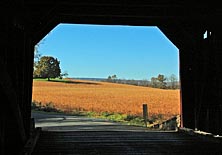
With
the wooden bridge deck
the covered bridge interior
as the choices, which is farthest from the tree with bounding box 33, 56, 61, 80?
the wooden bridge deck

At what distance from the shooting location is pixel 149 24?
9.41m

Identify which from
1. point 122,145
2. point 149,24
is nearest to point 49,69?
point 149,24

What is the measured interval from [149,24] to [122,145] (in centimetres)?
377

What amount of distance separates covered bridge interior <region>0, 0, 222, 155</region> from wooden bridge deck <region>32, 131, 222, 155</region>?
24.6 inches

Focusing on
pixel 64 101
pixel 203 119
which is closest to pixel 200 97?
pixel 203 119

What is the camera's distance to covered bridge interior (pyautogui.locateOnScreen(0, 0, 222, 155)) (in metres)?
6.17

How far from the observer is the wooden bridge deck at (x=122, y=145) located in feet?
20.4

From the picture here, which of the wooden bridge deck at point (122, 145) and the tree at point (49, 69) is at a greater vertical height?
the tree at point (49, 69)

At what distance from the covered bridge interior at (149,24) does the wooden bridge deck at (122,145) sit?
0.62 meters

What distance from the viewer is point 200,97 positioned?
8.70m

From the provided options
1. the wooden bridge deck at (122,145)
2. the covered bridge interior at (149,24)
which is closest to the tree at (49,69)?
the covered bridge interior at (149,24)

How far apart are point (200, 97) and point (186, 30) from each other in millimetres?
1775

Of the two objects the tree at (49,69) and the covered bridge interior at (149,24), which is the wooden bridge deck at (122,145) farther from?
the tree at (49,69)

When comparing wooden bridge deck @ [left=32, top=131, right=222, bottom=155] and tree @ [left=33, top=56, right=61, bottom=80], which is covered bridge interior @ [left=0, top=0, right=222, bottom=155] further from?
tree @ [left=33, top=56, right=61, bottom=80]
